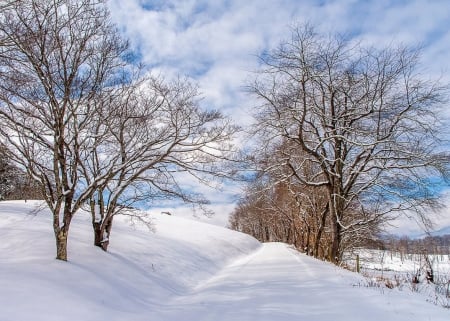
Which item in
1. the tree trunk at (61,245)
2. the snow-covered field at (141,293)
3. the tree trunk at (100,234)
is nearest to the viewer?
the snow-covered field at (141,293)

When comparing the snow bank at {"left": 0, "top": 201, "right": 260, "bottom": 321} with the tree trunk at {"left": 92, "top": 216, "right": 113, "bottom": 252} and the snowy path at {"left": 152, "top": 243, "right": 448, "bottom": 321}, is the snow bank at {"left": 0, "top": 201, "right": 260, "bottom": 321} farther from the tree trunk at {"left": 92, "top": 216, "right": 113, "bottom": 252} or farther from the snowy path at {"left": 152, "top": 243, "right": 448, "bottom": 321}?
the snowy path at {"left": 152, "top": 243, "right": 448, "bottom": 321}

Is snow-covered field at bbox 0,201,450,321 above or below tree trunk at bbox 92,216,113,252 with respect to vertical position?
below

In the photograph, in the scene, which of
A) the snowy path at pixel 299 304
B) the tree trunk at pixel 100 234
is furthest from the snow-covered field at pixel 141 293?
the tree trunk at pixel 100 234

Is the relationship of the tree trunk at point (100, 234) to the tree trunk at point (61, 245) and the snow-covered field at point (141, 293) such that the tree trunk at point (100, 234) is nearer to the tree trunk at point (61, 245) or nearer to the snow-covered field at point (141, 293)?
the snow-covered field at point (141, 293)

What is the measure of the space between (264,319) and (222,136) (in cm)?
724

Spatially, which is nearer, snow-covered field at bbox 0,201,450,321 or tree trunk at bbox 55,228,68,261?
snow-covered field at bbox 0,201,450,321

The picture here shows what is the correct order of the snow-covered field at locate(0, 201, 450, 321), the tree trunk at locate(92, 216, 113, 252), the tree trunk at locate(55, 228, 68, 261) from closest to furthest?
1. the snow-covered field at locate(0, 201, 450, 321)
2. the tree trunk at locate(55, 228, 68, 261)
3. the tree trunk at locate(92, 216, 113, 252)

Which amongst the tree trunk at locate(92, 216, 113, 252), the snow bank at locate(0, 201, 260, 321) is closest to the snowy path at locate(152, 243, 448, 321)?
the snow bank at locate(0, 201, 260, 321)

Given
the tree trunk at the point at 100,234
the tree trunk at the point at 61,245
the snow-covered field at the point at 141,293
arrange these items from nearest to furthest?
the snow-covered field at the point at 141,293
the tree trunk at the point at 61,245
the tree trunk at the point at 100,234

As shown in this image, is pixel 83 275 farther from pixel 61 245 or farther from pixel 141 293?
pixel 141 293

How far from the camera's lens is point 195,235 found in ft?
97.3

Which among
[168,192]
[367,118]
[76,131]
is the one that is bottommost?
[168,192]

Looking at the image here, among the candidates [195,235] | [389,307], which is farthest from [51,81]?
[195,235]

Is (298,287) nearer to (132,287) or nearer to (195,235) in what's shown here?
(132,287)
